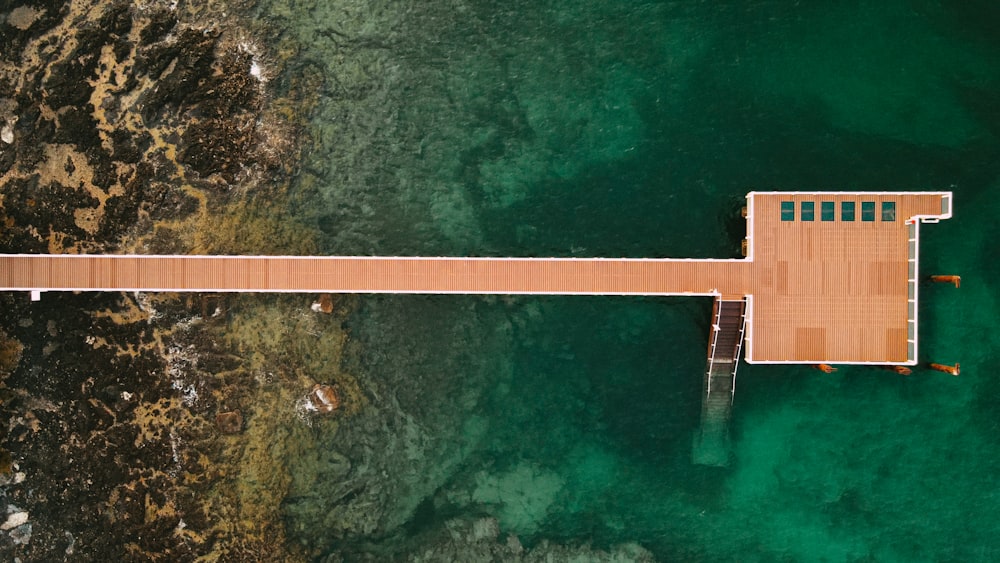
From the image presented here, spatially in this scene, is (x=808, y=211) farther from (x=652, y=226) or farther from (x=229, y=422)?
(x=229, y=422)

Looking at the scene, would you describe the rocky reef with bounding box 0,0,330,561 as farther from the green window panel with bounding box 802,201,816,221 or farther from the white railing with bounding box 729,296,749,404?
the green window panel with bounding box 802,201,816,221

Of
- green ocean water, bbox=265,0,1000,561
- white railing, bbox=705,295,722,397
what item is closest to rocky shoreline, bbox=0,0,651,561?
green ocean water, bbox=265,0,1000,561

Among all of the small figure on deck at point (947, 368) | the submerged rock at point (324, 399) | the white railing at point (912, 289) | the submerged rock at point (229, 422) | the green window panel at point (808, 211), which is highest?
the green window panel at point (808, 211)

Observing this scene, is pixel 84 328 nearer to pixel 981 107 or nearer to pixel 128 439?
pixel 128 439

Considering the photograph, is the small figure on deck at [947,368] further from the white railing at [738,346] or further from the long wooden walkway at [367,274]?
the long wooden walkway at [367,274]

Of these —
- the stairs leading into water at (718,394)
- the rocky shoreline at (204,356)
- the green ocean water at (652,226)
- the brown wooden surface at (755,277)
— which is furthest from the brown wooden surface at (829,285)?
the rocky shoreline at (204,356)

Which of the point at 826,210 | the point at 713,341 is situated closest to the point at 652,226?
the point at 713,341
